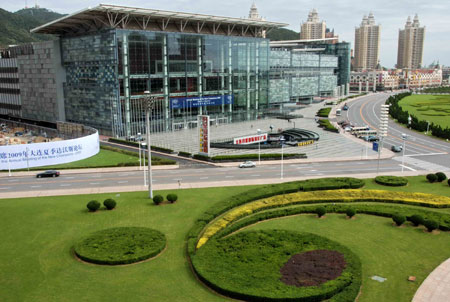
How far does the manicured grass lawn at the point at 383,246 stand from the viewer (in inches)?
1028

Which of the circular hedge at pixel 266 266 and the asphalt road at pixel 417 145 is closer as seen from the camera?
the circular hedge at pixel 266 266

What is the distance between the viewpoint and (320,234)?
116ft

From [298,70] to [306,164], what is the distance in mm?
109852

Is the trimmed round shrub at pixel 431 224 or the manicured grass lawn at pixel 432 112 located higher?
the manicured grass lawn at pixel 432 112

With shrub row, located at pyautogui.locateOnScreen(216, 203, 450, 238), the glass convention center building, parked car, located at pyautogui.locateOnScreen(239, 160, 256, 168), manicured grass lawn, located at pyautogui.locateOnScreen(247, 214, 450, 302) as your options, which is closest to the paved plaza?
the glass convention center building

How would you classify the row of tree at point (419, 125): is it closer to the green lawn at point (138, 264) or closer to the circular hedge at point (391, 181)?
the circular hedge at point (391, 181)

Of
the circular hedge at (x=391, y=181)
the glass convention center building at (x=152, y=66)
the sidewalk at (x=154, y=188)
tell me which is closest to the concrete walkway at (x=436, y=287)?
the circular hedge at (x=391, y=181)

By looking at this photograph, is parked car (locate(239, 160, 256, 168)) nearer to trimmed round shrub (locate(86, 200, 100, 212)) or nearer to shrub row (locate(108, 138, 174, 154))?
shrub row (locate(108, 138, 174, 154))

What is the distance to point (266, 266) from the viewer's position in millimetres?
28172

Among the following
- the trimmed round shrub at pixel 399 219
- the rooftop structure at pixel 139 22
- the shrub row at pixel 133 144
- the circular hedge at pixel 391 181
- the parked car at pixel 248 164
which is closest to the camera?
the trimmed round shrub at pixel 399 219

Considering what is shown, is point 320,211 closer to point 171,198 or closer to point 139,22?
point 171,198

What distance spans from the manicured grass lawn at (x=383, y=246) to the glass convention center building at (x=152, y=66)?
187 ft

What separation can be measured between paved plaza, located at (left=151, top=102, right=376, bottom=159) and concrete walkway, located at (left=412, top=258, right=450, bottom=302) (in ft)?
149

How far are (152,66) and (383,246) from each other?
243 feet
